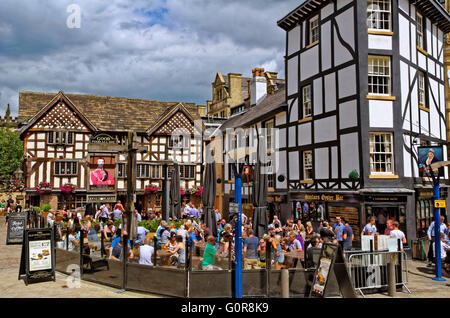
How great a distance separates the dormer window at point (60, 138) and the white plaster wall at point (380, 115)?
81.4ft

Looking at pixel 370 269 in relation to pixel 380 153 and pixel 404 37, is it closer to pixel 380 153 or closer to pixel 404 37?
pixel 380 153

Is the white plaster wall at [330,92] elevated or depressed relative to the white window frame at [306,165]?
elevated

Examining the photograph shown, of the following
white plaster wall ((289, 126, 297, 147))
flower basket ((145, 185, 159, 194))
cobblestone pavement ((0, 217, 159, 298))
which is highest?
white plaster wall ((289, 126, 297, 147))

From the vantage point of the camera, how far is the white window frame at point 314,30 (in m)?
19.9

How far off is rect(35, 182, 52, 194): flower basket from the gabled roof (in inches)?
228

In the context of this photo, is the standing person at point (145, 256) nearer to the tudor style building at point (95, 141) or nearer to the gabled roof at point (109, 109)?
the tudor style building at point (95, 141)

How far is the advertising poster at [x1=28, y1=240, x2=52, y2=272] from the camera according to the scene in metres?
10.7

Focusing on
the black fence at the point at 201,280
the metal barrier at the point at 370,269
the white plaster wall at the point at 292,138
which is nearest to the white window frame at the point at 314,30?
the white plaster wall at the point at 292,138

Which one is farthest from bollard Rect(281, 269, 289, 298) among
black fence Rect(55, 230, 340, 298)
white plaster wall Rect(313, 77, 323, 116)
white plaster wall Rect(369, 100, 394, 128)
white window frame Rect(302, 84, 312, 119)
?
white window frame Rect(302, 84, 312, 119)

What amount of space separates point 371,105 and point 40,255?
14.4 metres

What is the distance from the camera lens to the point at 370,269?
956 cm

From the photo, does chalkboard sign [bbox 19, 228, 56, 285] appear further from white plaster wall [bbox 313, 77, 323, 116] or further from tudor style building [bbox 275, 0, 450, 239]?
white plaster wall [bbox 313, 77, 323, 116]
